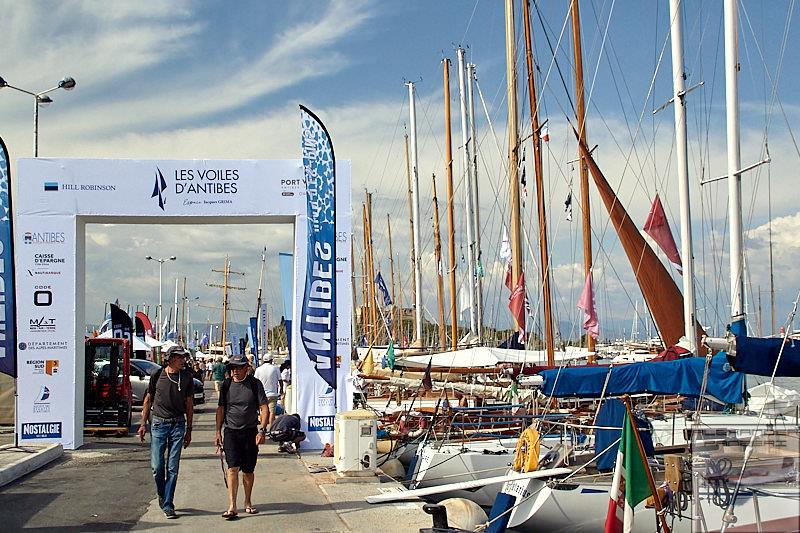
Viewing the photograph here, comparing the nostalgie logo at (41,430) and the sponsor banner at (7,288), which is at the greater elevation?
the sponsor banner at (7,288)

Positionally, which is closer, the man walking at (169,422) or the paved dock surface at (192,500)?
the paved dock surface at (192,500)

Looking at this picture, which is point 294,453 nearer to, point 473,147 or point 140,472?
point 140,472

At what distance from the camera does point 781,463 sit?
6.50 meters

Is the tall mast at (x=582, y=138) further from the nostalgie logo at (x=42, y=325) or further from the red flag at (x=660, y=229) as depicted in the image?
the nostalgie logo at (x=42, y=325)

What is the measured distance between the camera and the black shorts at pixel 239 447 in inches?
399

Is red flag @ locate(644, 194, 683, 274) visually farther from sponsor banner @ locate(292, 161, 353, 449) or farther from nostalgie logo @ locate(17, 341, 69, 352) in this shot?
nostalgie logo @ locate(17, 341, 69, 352)

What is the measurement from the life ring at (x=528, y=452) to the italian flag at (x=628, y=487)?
103 inches

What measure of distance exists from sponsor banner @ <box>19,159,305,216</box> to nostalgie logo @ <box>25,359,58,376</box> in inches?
85.5

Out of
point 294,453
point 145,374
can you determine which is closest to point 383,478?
point 294,453

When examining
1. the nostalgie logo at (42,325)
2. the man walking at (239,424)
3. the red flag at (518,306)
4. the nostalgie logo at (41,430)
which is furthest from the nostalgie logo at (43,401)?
the red flag at (518,306)

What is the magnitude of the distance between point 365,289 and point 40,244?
50.9 metres

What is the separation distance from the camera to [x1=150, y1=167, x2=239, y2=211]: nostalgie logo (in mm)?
16484

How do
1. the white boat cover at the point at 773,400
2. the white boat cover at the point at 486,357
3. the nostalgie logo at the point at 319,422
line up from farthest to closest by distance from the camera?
the white boat cover at the point at 486,357, the nostalgie logo at the point at 319,422, the white boat cover at the point at 773,400

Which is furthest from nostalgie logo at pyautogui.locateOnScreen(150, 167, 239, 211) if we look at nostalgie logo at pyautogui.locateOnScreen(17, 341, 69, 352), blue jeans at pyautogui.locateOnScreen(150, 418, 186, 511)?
blue jeans at pyautogui.locateOnScreen(150, 418, 186, 511)
